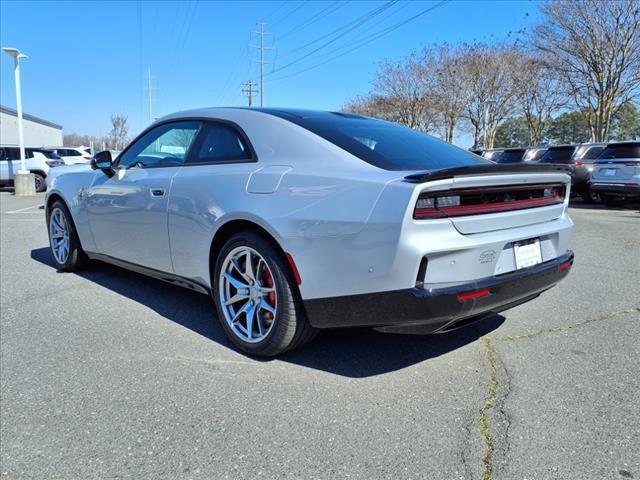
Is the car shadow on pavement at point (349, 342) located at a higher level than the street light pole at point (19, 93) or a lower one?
lower

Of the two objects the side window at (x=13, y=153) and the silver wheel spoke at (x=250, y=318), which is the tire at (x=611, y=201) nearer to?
the silver wheel spoke at (x=250, y=318)

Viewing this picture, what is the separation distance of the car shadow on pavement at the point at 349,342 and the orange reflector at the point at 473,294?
0.77 metres

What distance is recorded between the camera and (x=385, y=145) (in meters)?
3.11

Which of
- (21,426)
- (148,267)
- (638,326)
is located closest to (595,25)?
(638,326)

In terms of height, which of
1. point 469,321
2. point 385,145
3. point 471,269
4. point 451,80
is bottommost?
point 469,321

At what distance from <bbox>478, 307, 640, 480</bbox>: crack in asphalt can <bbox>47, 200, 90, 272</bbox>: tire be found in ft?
13.5

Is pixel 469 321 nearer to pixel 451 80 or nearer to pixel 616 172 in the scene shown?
pixel 616 172

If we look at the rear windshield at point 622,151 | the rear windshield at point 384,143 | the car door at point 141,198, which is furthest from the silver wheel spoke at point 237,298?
the rear windshield at point 622,151

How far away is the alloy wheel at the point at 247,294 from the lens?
3034mm

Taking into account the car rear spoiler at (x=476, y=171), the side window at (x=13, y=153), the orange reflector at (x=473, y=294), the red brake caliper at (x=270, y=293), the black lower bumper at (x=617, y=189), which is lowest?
the red brake caliper at (x=270, y=293)

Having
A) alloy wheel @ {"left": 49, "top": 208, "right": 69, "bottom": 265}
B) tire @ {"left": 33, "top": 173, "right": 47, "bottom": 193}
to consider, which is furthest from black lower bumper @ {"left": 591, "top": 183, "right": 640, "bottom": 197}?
tire @ {"left": 33, "top": 173, "right": 47, "bottom": 193}

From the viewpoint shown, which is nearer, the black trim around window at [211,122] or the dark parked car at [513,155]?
the black trim around window at [211,122]

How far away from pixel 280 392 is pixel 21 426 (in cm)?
127

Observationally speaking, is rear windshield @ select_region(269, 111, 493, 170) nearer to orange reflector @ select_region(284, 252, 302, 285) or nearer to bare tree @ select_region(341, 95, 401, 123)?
orange reflector @ select_region(284, 252, 302, 285)
